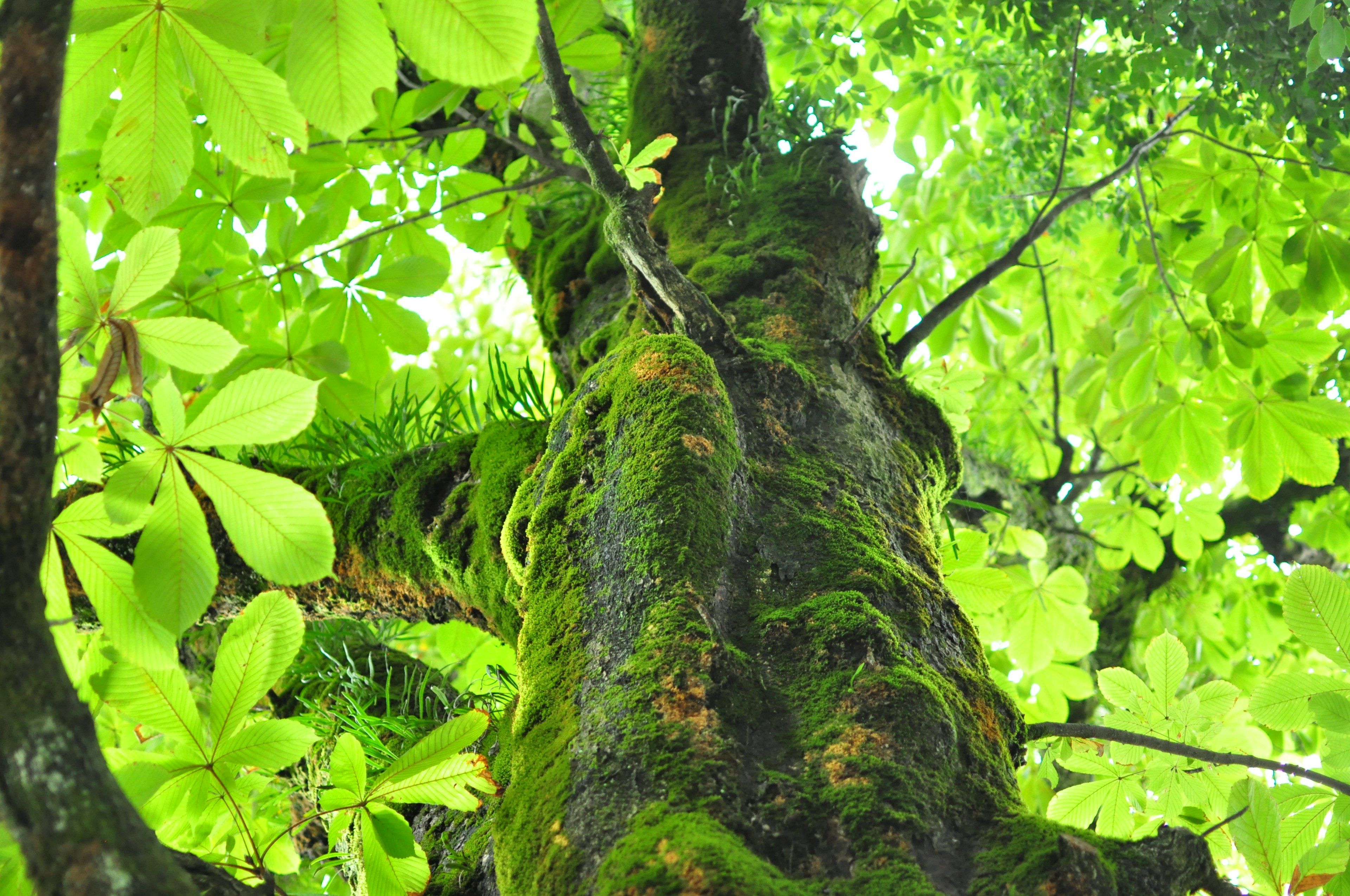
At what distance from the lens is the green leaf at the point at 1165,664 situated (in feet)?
4.03

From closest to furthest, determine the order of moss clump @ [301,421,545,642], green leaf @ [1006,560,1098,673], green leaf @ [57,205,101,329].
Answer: green leaf @ [57,205,101,329] → moss clump @ [301,421,545,642] → green leaf @ [1006,560,1098,673]

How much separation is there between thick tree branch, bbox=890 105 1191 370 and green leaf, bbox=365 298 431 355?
37.8 inches

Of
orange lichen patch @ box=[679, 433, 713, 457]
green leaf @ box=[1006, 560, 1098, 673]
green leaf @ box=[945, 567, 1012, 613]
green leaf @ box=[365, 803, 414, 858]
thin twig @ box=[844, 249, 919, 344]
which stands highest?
thin twig @ box=[844, 249, 919, 344]

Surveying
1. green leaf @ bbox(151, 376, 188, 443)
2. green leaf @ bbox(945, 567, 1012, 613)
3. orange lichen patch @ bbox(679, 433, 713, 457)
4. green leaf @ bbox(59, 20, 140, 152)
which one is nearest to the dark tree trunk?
orange lichen patch @ bbox(679, 433, 713, 457)

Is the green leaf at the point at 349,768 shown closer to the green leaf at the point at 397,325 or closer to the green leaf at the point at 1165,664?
the green leaf at the point at 397,325

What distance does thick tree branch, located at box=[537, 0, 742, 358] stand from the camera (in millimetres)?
1267

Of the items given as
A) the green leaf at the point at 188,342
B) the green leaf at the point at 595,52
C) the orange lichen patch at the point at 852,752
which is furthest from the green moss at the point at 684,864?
the green leaf at the point at 595,52

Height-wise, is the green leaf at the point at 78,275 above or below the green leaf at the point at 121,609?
above

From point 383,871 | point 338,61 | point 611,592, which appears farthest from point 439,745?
point 338,61

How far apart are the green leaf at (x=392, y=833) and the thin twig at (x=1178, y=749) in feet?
2.56

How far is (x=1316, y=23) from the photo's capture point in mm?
1387

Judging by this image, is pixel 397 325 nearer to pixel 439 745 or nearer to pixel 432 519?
pixel 432 519

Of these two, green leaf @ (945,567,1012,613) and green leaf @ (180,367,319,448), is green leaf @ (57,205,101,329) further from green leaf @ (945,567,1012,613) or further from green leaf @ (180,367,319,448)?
green leaf @ (945,567,1012,613)

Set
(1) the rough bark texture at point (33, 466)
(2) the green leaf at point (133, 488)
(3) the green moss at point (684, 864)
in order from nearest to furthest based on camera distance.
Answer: (1) the rough bark texture at point (33, 466) → (3) the green moss at point (684, 864) → (2) the green leaf at point (133, 488)
